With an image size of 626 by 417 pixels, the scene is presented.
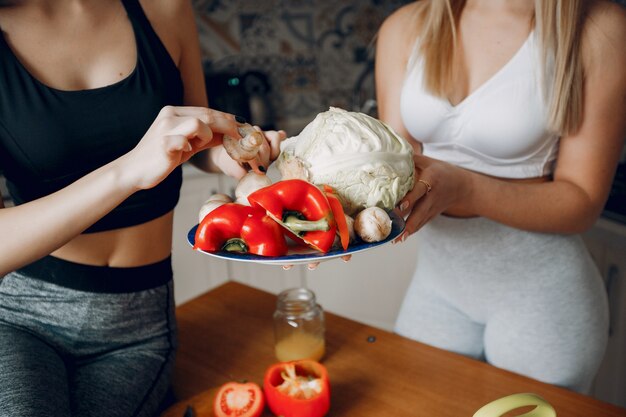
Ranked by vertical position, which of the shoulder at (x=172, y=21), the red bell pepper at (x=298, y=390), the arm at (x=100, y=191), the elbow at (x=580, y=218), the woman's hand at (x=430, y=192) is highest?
the shoulder at (x=172, y=21)

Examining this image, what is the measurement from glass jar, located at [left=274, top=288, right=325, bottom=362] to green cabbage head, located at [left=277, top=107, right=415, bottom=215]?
0.33 metres

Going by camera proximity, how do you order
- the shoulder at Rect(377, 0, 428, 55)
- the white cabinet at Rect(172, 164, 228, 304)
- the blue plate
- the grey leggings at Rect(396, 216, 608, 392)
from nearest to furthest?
the blue plate < the grey leggings at Rect(396, 216, 608, 392) < the shoulder at Rect(377, 0, 428, 55) < the white cabinet at Rect(172, 164, 228, 304)

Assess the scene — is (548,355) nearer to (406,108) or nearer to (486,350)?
(486,350)

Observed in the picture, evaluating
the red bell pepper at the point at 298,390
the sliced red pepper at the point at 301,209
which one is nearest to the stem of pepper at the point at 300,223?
the sliced red pepper at the point at 301,209

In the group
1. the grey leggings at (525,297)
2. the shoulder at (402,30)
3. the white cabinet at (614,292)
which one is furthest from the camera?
the white cabinet at (614,292)

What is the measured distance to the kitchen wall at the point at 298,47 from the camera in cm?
276

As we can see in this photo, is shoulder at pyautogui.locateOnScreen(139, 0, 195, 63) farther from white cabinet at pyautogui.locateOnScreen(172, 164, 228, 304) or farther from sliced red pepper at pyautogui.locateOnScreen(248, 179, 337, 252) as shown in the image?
white cabinet at pyautogui.locateOnScreen(172, 164, 228, 304)

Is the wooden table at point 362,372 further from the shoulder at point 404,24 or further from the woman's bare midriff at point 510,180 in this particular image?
the shoulder at point 404,24

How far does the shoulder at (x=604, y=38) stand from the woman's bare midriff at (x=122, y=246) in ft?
3.23

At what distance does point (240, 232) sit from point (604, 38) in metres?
0.90

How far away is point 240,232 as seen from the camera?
0.88m

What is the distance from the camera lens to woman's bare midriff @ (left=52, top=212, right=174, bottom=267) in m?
1.12

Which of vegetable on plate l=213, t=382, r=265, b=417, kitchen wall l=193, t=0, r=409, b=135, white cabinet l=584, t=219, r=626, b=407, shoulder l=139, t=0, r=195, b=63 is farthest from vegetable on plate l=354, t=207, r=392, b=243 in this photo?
kitchen wall l=193, t=0, r=409, b=135

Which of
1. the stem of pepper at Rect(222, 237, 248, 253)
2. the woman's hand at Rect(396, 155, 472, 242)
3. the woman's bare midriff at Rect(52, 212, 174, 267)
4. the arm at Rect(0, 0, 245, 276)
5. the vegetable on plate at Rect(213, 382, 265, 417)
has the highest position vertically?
the arm at Rect(0, 0, 245, 276)
